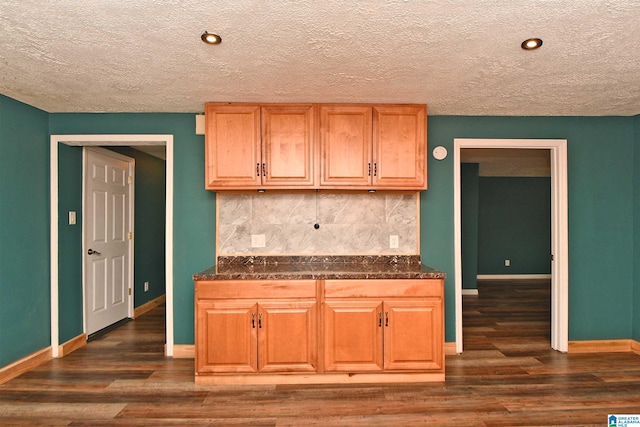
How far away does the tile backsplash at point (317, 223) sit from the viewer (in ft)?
11.4

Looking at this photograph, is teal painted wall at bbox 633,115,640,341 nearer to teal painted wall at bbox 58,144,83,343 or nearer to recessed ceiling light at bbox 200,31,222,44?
recessed ceiling light at bbox 200,31,222,44

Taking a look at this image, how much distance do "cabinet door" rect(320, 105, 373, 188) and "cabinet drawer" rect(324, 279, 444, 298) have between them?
0.84 meters

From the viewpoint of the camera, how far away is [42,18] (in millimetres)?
1820

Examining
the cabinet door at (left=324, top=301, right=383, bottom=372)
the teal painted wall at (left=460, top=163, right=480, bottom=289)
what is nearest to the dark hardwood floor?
the cabinet door at (left=324, top=301, right=383, bottom=372)

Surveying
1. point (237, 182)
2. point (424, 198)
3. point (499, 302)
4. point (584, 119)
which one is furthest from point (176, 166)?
point (499, 302)

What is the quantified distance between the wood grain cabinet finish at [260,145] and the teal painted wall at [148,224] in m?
2.13

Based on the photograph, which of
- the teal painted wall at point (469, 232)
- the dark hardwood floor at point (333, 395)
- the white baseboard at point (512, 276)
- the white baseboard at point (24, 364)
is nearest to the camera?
the dark hardwood floor at point (333, 395)

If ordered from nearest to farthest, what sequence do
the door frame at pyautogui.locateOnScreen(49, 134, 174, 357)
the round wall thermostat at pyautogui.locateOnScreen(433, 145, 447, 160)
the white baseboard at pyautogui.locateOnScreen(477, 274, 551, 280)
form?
1. the door frame at pyautogui.locateOnScreen(49, 134, 174, 357)
2. the round wall thermostat at pyautogui.locateOnScreen(433, 145, 447, 160)
3. the white baseboard at pyautogui.locateOnScreen(477, 274, 551, 280)

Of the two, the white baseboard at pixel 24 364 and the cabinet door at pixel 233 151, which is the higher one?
the cabinet door at pixel 233 151

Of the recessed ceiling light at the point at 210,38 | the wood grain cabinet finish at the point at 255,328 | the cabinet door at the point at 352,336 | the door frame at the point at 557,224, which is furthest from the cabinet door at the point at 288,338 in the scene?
the recessed ceiling light at the point at 210,38

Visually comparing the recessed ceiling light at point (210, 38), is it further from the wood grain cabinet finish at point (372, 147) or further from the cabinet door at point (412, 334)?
the cabinet door at point (412, 334)

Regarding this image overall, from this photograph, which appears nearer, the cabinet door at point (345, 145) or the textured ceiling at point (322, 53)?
the textured ceiling at point (322, 53)

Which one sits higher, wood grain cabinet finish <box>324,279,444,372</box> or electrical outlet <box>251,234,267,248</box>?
electrical outlet <box>251,234,267,248</box>

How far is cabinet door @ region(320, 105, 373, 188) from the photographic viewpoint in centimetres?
311
